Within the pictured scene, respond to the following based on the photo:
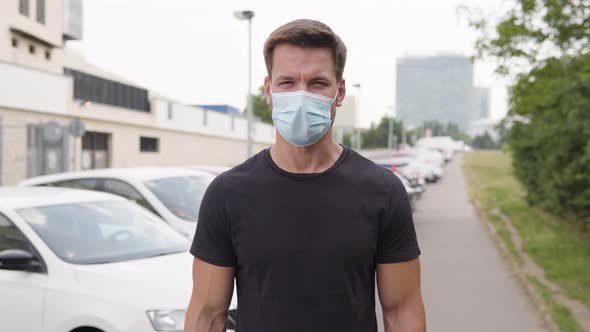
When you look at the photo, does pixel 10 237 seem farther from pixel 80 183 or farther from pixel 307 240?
pixel 307 240

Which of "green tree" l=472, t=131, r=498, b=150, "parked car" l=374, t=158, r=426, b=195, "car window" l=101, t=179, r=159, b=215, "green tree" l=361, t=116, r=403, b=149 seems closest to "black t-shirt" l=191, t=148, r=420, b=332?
Result: "car window" l=101, t=179, r=159, b=215

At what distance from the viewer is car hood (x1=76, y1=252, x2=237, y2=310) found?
15.3 feet

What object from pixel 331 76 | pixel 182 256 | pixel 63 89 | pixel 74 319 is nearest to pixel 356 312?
pixel 331 76

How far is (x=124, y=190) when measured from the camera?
845cm

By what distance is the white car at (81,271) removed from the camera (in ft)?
15.2

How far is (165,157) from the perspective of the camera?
139ft

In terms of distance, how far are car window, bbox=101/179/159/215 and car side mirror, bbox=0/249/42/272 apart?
3.24 meters

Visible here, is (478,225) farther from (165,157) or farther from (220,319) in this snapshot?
(165,157)

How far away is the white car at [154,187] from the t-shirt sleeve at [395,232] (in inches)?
230

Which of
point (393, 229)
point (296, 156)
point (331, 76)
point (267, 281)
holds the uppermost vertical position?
point (331, 76)

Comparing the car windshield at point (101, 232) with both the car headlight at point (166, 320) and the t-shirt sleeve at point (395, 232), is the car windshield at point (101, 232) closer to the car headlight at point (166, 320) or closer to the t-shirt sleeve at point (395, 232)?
the car headlight at point (166, 320)

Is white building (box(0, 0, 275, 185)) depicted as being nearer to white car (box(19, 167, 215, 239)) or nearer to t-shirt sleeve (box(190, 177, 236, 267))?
white car (box(19, 167, 215, 239))

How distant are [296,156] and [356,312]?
1.79 ft

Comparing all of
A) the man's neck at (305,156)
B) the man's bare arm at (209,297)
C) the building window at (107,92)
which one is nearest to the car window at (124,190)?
the man's bare arm at (209,297)
